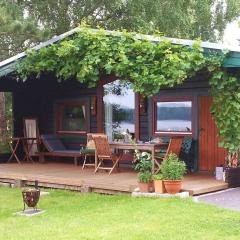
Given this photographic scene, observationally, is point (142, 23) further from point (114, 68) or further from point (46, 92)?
point (114, 68)

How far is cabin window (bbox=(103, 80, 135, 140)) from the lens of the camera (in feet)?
35.7

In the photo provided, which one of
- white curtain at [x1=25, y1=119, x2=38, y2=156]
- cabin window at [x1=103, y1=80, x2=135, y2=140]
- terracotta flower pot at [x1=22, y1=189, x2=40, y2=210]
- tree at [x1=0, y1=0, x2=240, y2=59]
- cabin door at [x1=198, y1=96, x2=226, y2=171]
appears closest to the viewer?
terracotta flower pot at [x1=22, y1=189, x2=40, y2=210]

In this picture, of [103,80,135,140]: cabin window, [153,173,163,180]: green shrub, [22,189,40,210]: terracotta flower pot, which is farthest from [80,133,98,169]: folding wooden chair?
Answer: [22,189,40,210]: terracotta flower pot

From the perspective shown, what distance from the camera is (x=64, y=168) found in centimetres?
1054

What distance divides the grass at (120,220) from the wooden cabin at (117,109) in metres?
2.53

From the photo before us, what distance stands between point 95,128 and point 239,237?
694 centimetres

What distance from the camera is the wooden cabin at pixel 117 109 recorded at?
31.8 feet

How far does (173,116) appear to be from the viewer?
10.2 meters

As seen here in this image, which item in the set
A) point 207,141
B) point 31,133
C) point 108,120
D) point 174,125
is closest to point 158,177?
point 207,141

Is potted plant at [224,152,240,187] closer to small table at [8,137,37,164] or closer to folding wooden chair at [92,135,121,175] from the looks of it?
folding wooden chair at [92,135,121,175]

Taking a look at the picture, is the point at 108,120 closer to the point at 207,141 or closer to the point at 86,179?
the point at 207,141

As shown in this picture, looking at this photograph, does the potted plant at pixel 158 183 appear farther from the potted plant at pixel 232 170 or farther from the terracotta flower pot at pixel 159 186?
the potted plant at pixel 232 170

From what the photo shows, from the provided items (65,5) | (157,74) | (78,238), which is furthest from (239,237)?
(65,5)

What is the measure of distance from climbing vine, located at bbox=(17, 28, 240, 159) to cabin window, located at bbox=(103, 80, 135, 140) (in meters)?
2.47
